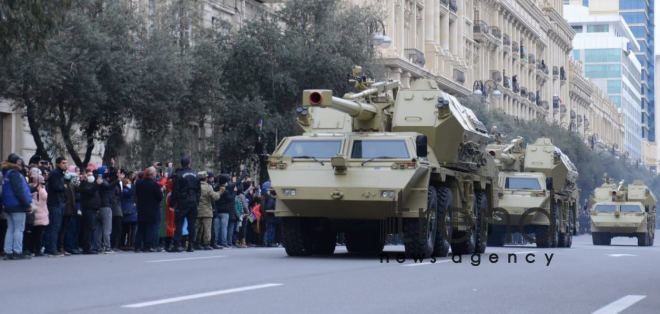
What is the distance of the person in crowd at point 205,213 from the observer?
27.6 metres

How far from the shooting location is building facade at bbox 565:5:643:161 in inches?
6663

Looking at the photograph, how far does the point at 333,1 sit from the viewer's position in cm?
4069

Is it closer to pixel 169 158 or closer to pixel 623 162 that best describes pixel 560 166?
pixel 169 158

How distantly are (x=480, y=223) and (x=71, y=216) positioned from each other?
25.2ft

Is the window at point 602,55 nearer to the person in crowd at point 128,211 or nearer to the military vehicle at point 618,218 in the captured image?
the military vehicle at point 618,218

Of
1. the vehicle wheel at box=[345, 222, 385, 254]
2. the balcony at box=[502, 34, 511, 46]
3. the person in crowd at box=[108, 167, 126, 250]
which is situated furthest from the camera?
the balcony at box=[502, 34, 511, 46]

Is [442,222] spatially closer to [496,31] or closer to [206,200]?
[206,200]

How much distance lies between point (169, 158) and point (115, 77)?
5.54 meters

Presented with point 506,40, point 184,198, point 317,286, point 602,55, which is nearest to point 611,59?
point 602,55

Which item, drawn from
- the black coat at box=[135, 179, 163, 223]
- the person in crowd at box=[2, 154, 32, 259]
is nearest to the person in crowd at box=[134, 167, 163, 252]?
the black coat at box=[135, 179, 163, 223]

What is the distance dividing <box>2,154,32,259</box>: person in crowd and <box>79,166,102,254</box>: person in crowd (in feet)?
8.07

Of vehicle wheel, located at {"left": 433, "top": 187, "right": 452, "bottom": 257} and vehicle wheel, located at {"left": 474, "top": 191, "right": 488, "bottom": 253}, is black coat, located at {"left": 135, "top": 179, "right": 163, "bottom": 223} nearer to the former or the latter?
vehicle wheel, located at {"left": 433, "top": 187, "right": 452, "bottom": 257}

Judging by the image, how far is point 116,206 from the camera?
25594mm

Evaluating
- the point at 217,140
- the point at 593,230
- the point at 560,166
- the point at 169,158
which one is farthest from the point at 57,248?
the point at 593,230
